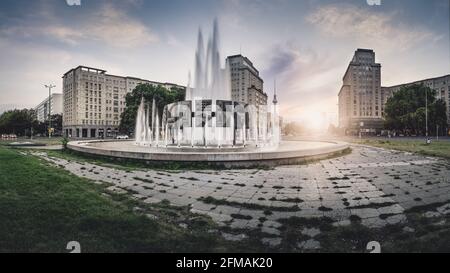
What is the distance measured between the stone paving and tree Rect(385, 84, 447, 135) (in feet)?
201

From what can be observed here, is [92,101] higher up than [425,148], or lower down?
higher up

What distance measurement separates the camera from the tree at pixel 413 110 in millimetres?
57406

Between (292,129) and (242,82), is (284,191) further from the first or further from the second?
(292,129)

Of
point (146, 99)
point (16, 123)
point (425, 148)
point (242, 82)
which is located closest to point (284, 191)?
point (425, 148)

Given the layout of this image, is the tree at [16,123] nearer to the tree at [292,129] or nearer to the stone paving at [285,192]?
the stone paving at [285,192]

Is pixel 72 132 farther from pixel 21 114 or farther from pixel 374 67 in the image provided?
pixel 374 67

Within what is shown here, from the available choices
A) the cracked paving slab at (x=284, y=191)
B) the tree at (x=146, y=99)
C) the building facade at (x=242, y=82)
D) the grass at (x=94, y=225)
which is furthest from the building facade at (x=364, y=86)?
the grass at (x=94, y=225)

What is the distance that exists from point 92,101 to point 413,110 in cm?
10223

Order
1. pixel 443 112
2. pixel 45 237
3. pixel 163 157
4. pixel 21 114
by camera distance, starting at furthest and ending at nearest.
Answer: pixel 21 114 < pixel 443 112 < pixel 163 157 < pixel 45 237

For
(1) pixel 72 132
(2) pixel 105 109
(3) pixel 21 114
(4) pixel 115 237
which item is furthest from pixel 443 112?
(3) pixel 21 114

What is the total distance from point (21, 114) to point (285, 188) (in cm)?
9475

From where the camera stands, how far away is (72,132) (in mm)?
87375

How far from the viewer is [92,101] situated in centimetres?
8769

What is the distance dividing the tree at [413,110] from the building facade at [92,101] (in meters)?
74.0
